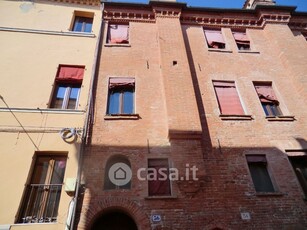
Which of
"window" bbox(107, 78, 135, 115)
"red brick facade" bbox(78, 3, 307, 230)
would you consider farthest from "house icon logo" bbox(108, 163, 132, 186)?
"window" bbox(107, 78, 135, 115)

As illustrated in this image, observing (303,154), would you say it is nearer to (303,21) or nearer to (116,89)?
(116,89)

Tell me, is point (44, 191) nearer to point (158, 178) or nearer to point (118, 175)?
point (118, 175)

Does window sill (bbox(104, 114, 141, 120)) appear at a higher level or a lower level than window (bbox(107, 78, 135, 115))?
lower

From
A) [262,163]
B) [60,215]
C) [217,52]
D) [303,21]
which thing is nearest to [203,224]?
[262,163]

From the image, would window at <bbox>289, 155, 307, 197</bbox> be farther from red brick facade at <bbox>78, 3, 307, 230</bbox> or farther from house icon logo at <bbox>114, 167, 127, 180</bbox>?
house icon logo at <bbox>114, 167, 127, 180</bbox>

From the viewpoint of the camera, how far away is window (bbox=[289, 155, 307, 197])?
24.6 feet

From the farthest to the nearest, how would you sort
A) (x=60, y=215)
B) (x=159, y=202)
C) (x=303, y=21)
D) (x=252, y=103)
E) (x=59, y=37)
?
1. (x=303, y=21)
2. (x=59, y=37)
3. (x=252, y=103)
4. (x=159, y=202)
5. (x=60, y=215)

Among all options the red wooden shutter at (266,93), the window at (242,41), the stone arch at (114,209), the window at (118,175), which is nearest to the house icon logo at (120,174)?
the window at (118,175)

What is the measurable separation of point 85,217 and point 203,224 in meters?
3.31

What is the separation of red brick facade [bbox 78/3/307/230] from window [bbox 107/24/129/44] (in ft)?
0.85

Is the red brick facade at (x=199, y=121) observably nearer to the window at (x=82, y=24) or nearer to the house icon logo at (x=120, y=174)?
the house icon logo at (x=120, y=174)

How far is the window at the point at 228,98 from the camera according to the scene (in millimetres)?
8859

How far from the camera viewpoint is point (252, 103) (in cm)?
900

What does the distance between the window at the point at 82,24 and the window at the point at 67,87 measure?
2.86 meters
